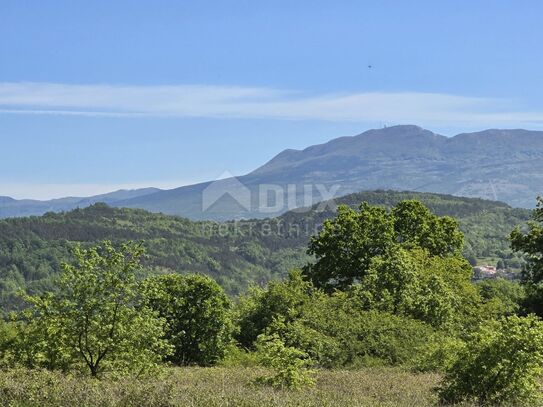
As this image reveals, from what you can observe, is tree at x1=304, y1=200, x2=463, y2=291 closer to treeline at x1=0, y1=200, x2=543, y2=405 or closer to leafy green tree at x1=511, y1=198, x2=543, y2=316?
treeline at x1=0, y1=200, x2=543, y2=405

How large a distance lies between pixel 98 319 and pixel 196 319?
791 inches

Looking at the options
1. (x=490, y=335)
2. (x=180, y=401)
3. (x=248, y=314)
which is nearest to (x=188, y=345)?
(x=248, y=314)

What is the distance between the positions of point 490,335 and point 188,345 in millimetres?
22814

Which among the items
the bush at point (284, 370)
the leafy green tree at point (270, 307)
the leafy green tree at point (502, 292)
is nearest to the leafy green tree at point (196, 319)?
the leafy green tree at point (270, 307)

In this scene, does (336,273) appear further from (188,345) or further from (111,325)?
(111,325)

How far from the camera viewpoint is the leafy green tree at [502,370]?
14789 millimetres

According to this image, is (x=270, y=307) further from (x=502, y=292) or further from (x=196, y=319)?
(x=502, y=292)

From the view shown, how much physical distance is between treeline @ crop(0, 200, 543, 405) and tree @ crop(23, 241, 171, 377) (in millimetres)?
30

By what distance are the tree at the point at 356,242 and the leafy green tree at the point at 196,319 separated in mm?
15063

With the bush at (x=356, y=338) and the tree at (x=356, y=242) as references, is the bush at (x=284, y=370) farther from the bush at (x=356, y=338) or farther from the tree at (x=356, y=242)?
the tree at (x=356, y=242)

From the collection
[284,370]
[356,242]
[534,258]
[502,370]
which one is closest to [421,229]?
[356,242]

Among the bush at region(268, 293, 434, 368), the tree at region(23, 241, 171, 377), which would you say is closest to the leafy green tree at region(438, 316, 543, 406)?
the tree at region(23, 241, 171, 377)

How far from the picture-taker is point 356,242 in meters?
50.9

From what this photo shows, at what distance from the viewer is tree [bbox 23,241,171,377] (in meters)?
17.0
